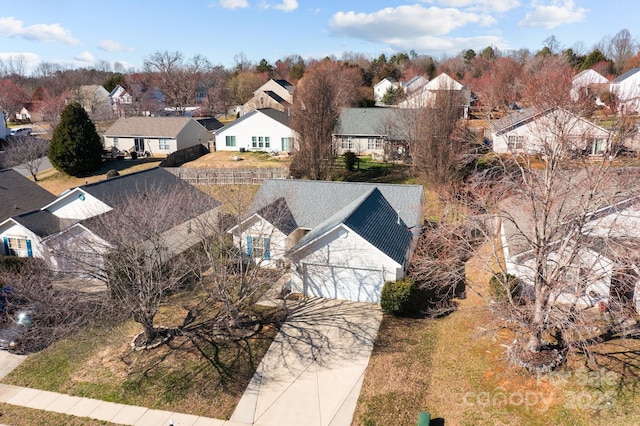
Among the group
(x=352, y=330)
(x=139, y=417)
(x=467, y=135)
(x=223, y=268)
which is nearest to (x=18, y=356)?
(x=139, y=417)

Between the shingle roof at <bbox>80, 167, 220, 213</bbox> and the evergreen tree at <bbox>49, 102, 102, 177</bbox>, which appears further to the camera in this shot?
the evergreen tree at <bbox>49, 102, 102, 177</bbox>

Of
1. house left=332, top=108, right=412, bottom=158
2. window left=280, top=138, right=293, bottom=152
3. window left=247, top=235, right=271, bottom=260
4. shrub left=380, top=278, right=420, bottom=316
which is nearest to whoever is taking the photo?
shrub left=380, top=278, right=420, bottom=316

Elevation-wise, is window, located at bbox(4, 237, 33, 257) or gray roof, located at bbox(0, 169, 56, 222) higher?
gray roof, located at bbox(0, 169, 56, 222)

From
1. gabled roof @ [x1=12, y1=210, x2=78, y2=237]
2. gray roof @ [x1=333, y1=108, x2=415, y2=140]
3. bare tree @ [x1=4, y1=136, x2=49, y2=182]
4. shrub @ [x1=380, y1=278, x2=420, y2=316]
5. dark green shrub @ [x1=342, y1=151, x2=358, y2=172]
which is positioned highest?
gray roof @ [x1=333, y1=108, x2=415, y2=140]

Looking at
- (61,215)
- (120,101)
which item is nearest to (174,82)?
(120,101)

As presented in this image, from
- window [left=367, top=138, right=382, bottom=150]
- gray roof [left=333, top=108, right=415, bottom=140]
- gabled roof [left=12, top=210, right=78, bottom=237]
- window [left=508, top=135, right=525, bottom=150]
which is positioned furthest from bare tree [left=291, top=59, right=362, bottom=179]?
gabled roof [left=12, top=210, right=78, bottom=237]

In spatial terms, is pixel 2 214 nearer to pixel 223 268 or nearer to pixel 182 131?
pixel 223 268

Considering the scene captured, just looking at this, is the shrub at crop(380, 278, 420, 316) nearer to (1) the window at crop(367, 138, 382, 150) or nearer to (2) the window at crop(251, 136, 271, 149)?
A: (1) the window at crop(367, 138, 382, 150)
